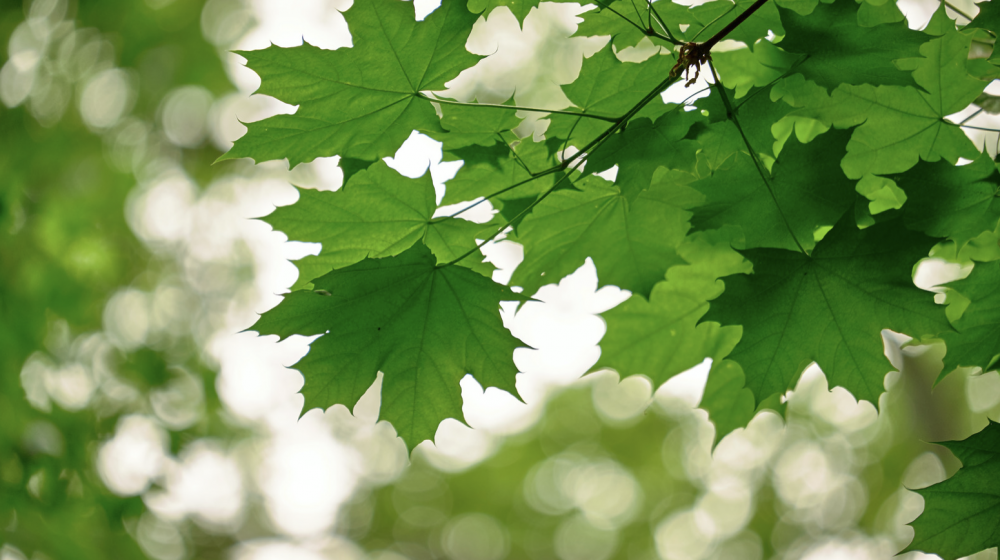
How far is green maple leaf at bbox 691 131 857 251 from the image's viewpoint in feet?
4.03

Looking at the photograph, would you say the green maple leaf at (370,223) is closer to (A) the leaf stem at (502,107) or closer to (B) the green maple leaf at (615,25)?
(A) the leaf stem at (502,107)

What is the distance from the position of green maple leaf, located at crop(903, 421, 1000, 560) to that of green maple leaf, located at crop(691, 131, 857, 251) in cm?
55

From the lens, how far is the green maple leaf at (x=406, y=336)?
133cm

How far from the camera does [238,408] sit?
10.5 m

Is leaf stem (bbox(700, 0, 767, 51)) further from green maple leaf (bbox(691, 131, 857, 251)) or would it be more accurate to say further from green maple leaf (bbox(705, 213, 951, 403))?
green maple leaf (bbox(705, 213, 951, 403))

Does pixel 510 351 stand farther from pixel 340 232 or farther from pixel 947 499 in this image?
pixel 947 499

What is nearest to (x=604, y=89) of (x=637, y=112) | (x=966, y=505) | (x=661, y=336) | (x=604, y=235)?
(x=637, y=112)

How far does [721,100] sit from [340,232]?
87 centimetres

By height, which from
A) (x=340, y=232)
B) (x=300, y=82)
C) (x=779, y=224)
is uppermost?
(x=300, y=82)

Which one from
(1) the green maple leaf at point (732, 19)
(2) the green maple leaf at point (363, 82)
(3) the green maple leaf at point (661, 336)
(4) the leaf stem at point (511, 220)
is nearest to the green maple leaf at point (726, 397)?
(3) the green maple leaf at point (661, 336)

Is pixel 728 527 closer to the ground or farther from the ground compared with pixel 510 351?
farther from the ground

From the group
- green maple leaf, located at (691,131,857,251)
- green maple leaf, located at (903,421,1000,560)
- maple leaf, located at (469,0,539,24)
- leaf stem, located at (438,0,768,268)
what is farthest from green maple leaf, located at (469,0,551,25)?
green maple leaf, located at (903,421,1000,560)

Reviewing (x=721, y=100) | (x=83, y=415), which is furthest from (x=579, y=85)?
(x=83, y=415)

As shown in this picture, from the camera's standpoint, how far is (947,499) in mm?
1346
